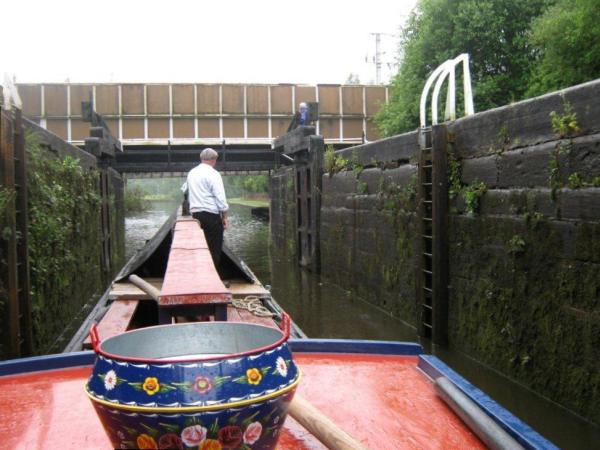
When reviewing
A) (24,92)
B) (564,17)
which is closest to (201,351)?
(564,17)

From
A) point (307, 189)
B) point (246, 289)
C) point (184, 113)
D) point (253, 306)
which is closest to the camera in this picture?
point (253, 306)

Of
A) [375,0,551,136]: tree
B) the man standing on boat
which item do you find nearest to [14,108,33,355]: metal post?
the man standing on boat

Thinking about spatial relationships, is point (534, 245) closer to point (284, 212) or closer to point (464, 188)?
point (464, 188)

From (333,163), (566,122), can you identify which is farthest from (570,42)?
(566,122)

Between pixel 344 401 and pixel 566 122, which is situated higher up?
pixel 566 122

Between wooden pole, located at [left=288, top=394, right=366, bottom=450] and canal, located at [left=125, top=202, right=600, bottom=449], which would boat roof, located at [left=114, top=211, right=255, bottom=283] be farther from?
wooden pole, located at [left=288, top=394, right=366, bottom=450]

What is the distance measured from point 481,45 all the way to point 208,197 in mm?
12202

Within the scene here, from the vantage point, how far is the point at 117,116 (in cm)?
2003

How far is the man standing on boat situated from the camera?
22.7 feet

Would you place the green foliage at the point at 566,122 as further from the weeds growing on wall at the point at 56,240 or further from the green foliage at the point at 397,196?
the weeds growing on wall at the point at 56,240

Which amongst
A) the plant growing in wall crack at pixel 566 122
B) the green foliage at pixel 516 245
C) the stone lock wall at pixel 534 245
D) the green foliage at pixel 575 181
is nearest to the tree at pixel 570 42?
the stone lock wall at pixel 534 245

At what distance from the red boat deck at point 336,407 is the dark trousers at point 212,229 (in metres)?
4.23

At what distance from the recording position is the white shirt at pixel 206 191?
22.7ft

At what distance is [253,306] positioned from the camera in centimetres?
553
